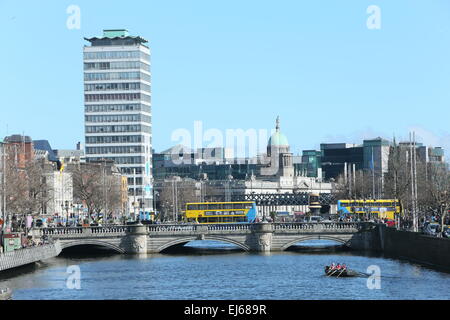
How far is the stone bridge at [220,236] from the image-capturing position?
137250mm

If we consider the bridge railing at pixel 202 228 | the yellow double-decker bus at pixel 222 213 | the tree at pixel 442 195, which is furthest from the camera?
the yellow double-decker bus at pixel 222 213

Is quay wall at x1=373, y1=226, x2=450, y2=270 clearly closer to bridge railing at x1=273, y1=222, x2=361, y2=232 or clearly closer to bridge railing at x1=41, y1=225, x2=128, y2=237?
bridge railing at x1=273, y1=222, x2=361, y2=232

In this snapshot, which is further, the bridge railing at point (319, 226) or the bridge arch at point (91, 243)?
the bridge railing at point (319, 226)

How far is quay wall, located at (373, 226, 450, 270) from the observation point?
99.7 meters

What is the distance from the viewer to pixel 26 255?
111 meters

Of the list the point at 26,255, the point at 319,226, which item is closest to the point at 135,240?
the point at 319,226

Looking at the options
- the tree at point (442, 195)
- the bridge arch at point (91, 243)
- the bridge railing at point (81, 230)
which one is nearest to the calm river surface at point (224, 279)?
the bridge arch at point (91, 243)

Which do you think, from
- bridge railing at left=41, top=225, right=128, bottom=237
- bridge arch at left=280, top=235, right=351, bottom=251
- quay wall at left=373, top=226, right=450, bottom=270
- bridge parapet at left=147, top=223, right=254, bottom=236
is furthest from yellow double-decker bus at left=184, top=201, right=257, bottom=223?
quay wall at left=373, top=226, right=450, bottom=270

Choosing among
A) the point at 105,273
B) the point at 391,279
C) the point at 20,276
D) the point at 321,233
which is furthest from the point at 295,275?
the point at 321,233

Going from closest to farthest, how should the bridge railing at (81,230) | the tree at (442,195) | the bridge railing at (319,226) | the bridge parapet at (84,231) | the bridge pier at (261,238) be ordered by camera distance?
the tree at (442,195) → the bridge pier at (261,238) → the bridge parapet at (84,231) → the bridge railing at (81,230) → the bridge railing at (319,226)

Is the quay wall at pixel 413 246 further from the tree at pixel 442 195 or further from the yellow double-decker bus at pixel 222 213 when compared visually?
the yellow double-decker bus at pixel 222 213

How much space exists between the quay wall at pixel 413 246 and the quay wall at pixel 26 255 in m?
39.8

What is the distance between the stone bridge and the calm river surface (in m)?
5.57

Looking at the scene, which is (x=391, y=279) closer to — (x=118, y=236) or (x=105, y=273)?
(x=105, y=273)
